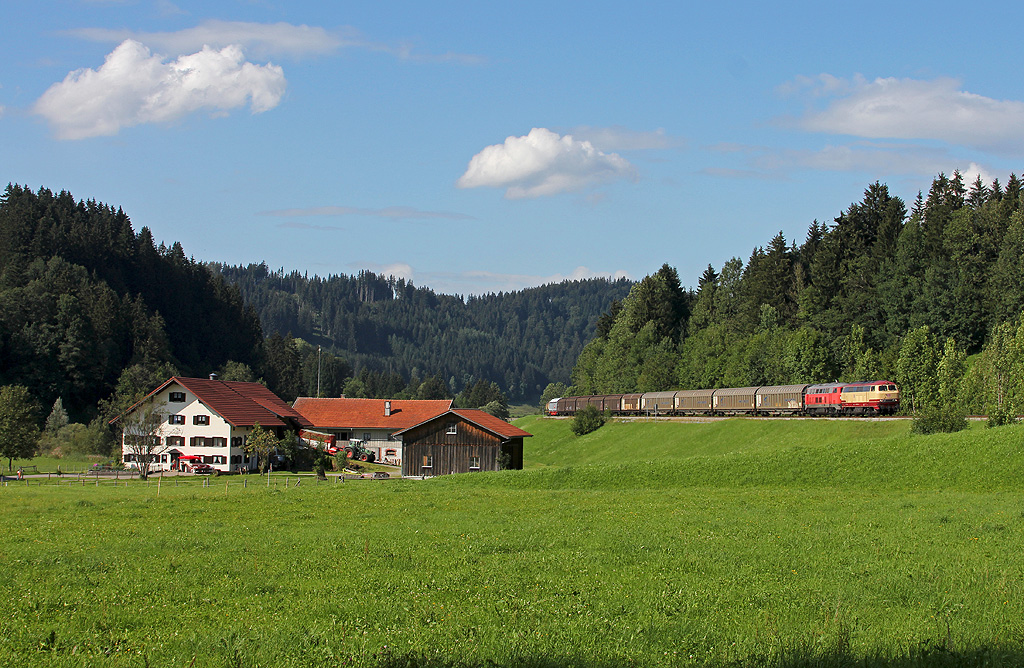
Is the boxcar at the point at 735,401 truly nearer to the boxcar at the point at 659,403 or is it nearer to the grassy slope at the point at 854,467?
the boxcar at the point at 659,403

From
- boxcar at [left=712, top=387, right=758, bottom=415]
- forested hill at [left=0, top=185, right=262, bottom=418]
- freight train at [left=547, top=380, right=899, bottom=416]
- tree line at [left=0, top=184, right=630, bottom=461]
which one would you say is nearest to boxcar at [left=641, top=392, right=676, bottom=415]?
freight train at [left=547, top=380, right=899, bottom=416]

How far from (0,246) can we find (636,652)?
173 meters

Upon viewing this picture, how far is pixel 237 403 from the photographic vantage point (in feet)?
266

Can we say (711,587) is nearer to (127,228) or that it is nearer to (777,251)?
(777,251)

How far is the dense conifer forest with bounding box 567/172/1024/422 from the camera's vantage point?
245 ft

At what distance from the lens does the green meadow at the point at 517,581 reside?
1314cm

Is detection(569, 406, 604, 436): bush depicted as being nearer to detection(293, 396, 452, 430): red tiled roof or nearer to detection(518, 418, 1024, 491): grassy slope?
detection(293, 396, 452, 430): red tiled roof

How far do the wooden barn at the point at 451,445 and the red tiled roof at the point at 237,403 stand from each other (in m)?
16.7

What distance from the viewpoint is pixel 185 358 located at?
17538cm

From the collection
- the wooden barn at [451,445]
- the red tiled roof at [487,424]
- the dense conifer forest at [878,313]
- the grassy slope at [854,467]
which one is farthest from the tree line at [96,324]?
the dense conifer forest at [878,313]

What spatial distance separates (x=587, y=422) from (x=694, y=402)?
42.3ft

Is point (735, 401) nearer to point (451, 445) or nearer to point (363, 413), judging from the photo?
point (451, 445)

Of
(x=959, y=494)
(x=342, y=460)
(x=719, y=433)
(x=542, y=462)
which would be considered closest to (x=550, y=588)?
(x=959, y=494)

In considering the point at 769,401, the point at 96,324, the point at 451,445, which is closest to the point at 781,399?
the point at 769,401
